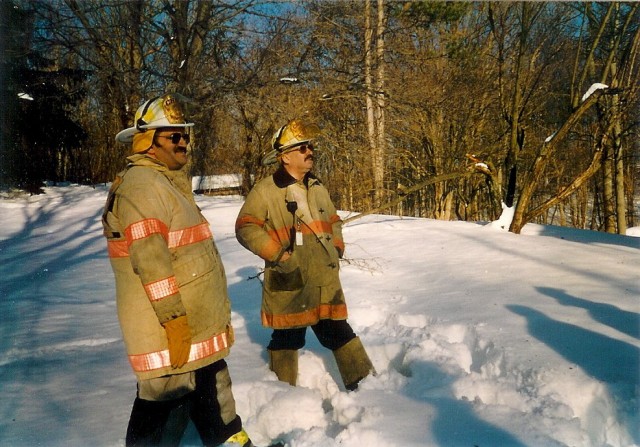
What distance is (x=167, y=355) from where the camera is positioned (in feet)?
6.98

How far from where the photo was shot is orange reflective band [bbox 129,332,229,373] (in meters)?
2.11

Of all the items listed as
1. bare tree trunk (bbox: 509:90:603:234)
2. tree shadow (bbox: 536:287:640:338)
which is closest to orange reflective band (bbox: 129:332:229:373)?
tree shadow (bbox: 536:287:640:338)

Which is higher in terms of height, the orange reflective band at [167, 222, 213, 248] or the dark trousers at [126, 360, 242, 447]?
the orange reflective band at [167, 222, 213, 248]

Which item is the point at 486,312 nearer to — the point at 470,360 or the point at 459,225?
the point at 470,360

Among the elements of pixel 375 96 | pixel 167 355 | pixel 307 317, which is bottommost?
pixel 307 317

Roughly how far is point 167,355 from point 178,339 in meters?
0.10

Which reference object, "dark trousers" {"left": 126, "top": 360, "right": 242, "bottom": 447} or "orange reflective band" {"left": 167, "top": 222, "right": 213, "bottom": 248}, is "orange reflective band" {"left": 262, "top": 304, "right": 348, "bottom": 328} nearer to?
"dark trousers" {"left": 126, "top": 360, "right": 242, "bottom": 447}

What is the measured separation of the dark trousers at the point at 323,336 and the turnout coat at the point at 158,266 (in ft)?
2.95

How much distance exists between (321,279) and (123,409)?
1.35 metres

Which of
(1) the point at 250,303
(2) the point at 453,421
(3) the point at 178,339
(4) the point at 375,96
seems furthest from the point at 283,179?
(4) the point at 375,96

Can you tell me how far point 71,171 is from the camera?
14812mm

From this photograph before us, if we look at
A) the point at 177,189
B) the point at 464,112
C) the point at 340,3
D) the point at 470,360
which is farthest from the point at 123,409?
the point at 464,112

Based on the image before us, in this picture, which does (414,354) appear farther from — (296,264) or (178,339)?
(178,339)

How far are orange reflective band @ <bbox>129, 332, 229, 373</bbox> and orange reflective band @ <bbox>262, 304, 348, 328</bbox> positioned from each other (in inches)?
30.0
